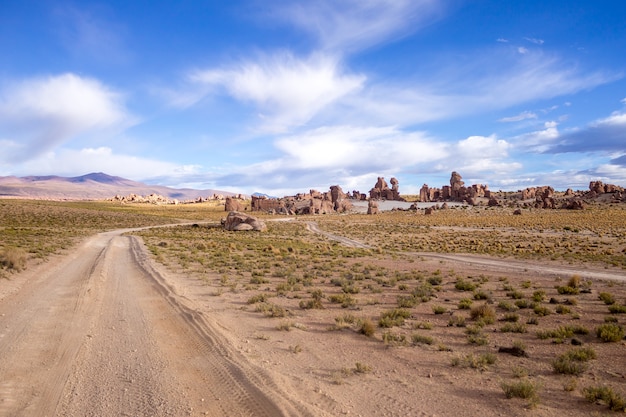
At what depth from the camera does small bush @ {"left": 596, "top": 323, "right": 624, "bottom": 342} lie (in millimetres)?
9398

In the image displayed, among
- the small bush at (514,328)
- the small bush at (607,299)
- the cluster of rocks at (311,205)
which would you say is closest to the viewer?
the small bush at (514,328)

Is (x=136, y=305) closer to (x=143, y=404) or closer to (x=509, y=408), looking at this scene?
(x=143, y=404)

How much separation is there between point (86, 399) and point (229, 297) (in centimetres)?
842

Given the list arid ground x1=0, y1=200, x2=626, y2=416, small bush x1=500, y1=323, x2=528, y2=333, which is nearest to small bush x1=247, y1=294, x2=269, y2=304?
arid ground x1=0, y1=200, x2=626, y2=416

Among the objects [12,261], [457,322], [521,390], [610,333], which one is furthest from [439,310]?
[12,261]

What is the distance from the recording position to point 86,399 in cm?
632

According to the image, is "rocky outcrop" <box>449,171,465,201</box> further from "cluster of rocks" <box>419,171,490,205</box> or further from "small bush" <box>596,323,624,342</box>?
"small bush" <box>596,323,624,342</box>

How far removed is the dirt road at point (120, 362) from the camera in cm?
613

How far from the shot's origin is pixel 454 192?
140m

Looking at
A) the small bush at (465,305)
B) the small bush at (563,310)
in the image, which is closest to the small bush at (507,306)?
the small bush at (465,305)

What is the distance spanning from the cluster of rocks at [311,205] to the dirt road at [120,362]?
349 ft

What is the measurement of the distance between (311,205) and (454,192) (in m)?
56.6

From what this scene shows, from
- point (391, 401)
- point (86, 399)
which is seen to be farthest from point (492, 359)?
point (86, 399)

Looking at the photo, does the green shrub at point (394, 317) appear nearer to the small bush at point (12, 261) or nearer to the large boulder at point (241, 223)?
the small bush at point (12, 261)
